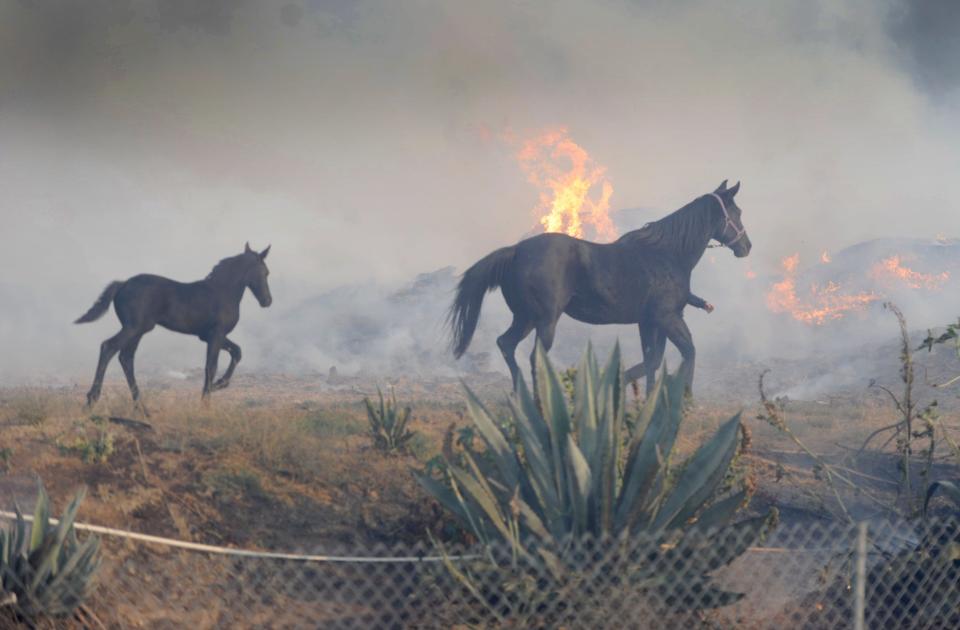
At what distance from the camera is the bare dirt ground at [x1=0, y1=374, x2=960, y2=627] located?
22.2ft

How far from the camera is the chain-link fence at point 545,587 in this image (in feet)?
17.1

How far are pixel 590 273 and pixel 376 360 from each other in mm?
25802

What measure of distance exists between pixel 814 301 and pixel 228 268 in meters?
41.7

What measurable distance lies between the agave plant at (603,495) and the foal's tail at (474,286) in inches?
209

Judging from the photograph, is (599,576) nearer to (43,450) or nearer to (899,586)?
(899,586)

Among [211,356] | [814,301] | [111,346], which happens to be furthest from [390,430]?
[814,301]

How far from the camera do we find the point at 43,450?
798 cm

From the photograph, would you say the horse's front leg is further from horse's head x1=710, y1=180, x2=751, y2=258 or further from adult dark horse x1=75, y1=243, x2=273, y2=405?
horse's head x1=710, y1=180, x2=751, y2=258

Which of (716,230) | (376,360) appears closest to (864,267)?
(376,360)

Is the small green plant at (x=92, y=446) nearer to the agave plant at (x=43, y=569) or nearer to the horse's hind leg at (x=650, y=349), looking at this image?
the agave plant at (x=43, y=569)

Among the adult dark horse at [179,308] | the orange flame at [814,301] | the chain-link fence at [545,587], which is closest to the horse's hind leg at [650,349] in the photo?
the chain-link fence at [545,587]

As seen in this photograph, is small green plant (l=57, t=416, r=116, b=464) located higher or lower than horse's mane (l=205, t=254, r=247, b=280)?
lower

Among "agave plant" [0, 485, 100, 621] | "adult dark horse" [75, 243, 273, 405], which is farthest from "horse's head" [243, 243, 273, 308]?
"agave plant" [0, 485, 100, 621]

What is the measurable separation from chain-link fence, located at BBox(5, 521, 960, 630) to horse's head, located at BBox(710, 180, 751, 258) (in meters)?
5.95
